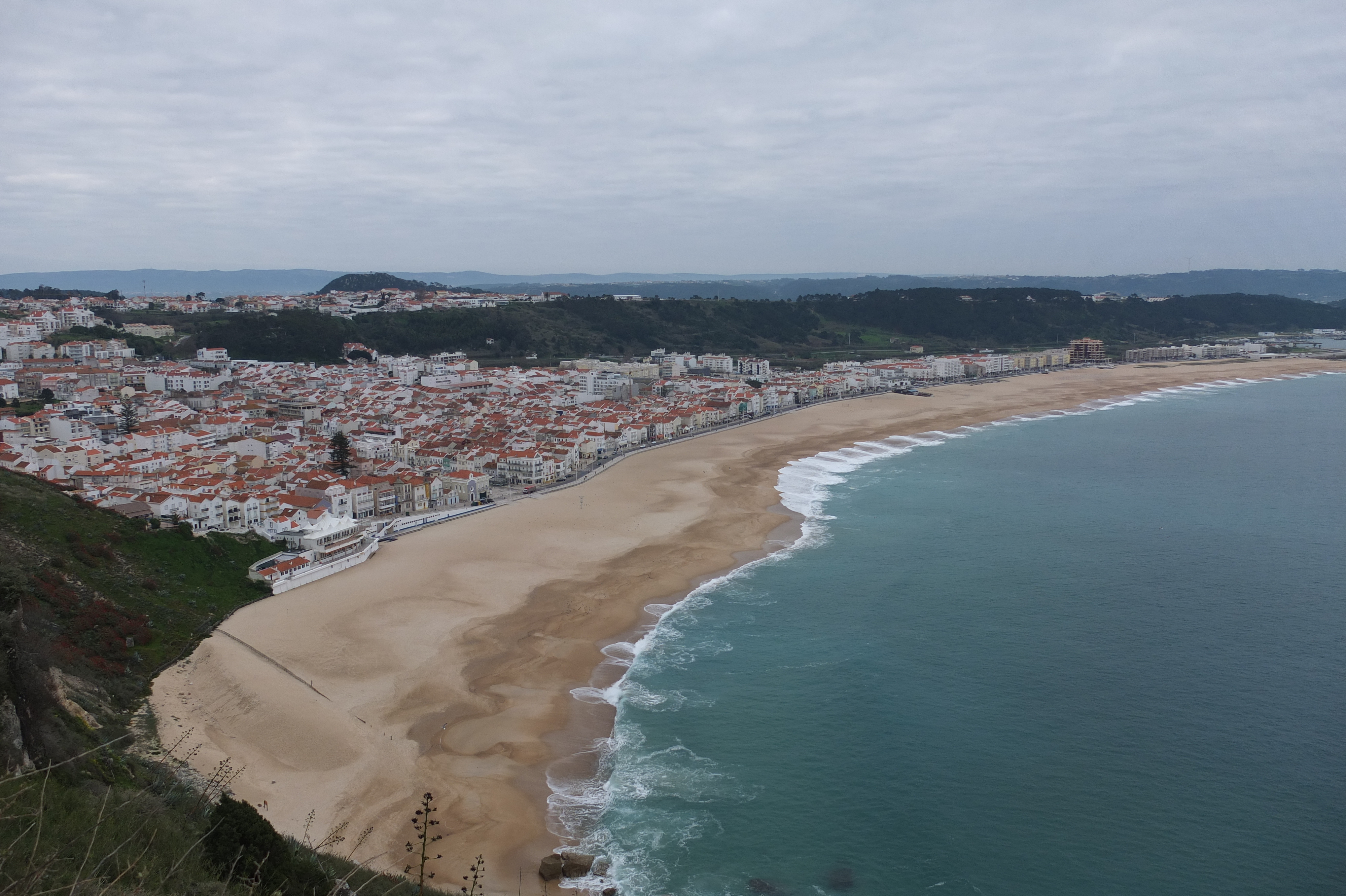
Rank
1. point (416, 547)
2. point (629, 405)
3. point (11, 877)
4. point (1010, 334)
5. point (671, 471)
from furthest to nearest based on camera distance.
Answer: point (1010, 334) → point (629, 405) → point (671, 471) → point (416, 547) → point (11, 877)

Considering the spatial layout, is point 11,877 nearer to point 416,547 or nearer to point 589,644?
point 589,644

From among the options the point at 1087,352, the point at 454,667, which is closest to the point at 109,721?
the point at 454,667

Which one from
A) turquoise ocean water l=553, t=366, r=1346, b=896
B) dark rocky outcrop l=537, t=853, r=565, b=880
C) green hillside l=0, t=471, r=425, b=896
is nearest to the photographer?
green hillside l=0, t=471, r=425, b=896

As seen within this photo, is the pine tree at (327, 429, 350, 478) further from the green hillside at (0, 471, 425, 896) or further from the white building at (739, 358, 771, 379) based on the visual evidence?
the white building at (739, 358, 771, 379)

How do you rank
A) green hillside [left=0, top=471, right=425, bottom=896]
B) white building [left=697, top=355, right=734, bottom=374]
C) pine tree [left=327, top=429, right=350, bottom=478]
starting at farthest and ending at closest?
white building [left=697, top=355, right=734, bottom=374] → pine tree [left=327, top=429, right=350, bottom=478] → green hillside [left=0, top=471, right=425, bottom=896]

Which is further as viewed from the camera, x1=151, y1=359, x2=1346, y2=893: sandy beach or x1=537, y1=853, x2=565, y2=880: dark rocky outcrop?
x1=151, y1=359, x2=1346, y2=893: sandy beach

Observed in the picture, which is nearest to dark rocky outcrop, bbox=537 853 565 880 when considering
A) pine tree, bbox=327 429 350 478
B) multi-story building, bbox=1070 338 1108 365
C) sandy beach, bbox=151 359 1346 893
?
sandy beach, bbox=151 359 1346 893

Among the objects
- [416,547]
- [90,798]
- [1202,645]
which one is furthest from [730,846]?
[416,547]

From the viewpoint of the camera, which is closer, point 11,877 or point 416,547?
point 11,877
